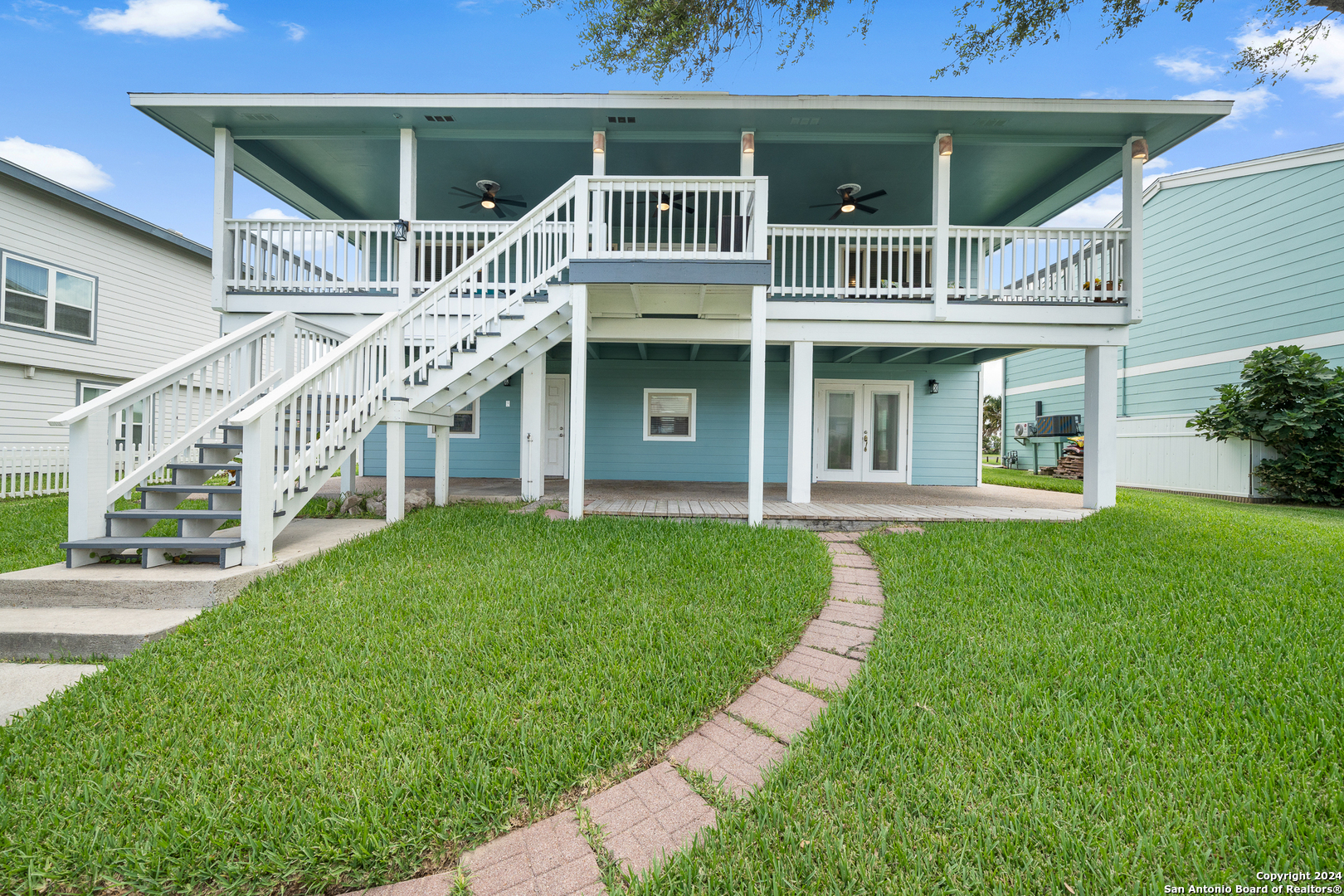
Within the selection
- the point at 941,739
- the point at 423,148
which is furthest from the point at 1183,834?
the point at 423,148

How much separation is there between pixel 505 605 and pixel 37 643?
7.43 feet

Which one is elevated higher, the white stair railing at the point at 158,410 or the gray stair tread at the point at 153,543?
the white stair railing at the point at 158,410

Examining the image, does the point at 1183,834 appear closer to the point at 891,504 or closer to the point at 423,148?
the point at 891,504

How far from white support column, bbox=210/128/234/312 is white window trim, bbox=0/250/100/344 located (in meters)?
5.38

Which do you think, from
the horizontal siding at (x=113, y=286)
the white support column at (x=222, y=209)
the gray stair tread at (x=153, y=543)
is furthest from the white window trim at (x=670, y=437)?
the horizontal siding at (x=113, y=286)

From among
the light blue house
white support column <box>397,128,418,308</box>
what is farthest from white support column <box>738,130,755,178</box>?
white support column <box>397,128,418,308</box>

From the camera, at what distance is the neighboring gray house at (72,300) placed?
28.6 ft

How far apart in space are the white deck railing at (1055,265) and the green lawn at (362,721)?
17.2 ft

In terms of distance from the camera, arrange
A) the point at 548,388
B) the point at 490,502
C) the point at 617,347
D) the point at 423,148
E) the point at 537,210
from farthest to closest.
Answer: the point at 548,388 < the point at 617,347 < the point at 423,148 < the point at 490,502 < the point at 537,210

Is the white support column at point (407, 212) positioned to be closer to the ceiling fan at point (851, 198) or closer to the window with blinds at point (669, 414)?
the window with blinds at point (669, 414)

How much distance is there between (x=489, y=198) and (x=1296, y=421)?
39.9ft

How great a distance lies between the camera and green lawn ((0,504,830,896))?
1.42 metres

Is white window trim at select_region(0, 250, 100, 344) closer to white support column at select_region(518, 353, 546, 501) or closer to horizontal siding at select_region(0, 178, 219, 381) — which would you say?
horizontal siding at select_region(0, 178, 219, 381)

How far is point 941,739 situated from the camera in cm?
184
